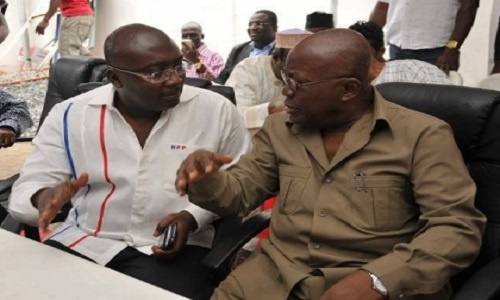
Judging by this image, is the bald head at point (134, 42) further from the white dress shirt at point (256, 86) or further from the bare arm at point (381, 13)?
the bare arm at point (381, 13)

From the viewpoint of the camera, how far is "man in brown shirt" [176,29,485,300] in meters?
1.32

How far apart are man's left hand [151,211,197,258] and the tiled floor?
116 inches

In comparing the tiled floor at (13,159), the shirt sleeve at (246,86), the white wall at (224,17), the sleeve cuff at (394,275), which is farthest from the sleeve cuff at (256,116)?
the tiled floor at (13,159)

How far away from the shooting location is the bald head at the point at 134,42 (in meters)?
1.70

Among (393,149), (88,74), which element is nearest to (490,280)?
(393,149)

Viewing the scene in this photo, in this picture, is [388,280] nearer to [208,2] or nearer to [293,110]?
[293,110]

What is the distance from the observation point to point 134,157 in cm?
173

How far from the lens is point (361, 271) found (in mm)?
1306

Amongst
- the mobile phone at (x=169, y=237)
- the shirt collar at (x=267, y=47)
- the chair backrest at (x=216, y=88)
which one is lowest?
the mobile phone at (x=169, y=237)

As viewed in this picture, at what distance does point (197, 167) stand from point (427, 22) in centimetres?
198

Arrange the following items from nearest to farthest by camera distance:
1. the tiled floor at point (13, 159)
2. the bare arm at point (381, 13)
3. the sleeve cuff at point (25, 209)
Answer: the sleeve cuff at point (25, 209), the bare arm at point (381, 13), the tiled floor at point (13, 159)

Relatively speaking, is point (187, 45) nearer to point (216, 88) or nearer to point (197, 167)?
point (216, 88)

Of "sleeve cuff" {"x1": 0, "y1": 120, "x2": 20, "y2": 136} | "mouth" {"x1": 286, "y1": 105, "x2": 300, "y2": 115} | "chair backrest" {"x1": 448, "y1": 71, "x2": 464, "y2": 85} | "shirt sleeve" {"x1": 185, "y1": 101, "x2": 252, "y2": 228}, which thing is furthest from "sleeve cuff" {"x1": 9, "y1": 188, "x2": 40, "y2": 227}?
"chair backrest" {"x1": 448, "y1": 71, "x2": 464, "y2": 85}

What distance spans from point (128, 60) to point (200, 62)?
10.8ft
